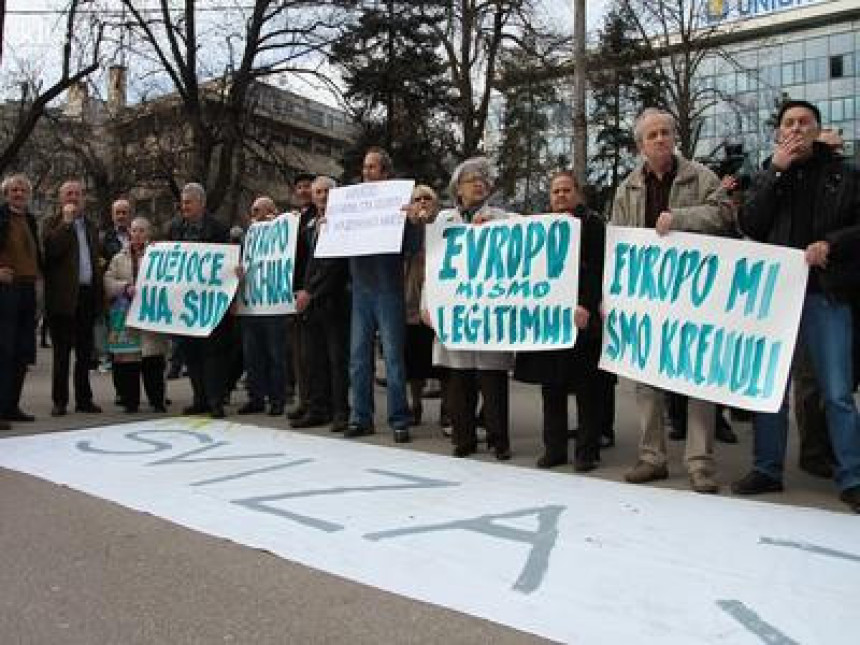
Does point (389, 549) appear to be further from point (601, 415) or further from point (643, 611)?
point (601, 415)

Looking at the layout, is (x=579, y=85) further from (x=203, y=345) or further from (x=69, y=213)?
(x=69, y=213)

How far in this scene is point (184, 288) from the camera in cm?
821

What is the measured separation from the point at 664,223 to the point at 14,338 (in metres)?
5.60

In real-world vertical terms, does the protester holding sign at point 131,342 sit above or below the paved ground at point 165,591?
above

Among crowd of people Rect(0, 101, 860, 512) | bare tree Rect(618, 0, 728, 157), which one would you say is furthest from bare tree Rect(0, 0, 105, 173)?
bare tree Rect(618, 0, 728, 157)

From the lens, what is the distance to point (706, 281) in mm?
5129

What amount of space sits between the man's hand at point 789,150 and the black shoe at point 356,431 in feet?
11.8

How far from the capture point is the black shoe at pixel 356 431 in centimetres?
698

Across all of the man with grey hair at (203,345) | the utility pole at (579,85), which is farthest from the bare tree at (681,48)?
the man with grey hair at (203,345)

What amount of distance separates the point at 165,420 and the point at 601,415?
3.86m

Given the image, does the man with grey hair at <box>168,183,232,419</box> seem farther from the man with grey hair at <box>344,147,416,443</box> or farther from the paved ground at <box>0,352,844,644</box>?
the paved ground at <box>0,352,844,644</box>

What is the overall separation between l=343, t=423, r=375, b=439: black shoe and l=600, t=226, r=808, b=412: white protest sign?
85.9 inches

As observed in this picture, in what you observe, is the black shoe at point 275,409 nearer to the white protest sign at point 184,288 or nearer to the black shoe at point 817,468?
the white protest sign at point 184,288

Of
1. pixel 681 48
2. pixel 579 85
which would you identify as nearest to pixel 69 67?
pixel 579 85
